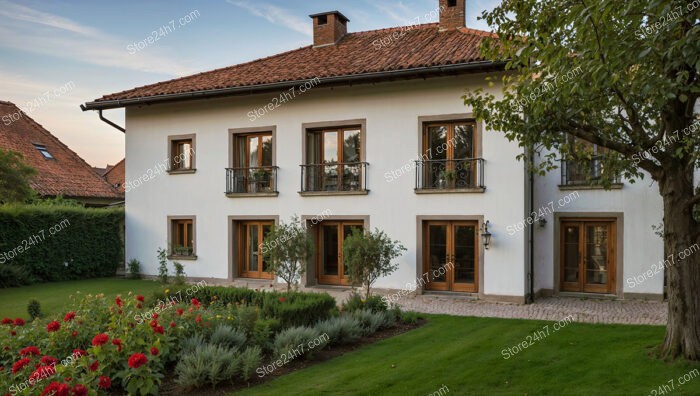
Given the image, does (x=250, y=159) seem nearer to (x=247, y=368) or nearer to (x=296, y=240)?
(x=296, y=240)

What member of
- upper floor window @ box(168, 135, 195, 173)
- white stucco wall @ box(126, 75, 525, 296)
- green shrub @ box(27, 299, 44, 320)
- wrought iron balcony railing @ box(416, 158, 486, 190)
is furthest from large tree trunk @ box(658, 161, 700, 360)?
upper floor window @ box(168, 135, 195, 173)

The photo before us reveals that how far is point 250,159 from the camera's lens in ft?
52.3

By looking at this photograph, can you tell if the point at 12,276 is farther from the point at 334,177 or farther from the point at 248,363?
the point at 248,363

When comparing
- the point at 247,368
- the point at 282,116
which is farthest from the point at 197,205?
the point at 247,368

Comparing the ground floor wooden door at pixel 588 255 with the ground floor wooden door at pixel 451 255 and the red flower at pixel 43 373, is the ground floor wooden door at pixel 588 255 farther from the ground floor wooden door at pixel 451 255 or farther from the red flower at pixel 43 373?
the red flower at pixel 43 373

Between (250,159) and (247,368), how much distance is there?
10416mm

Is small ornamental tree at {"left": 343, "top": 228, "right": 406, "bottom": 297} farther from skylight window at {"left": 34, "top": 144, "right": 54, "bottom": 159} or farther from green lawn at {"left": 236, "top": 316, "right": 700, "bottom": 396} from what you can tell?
skylight window at {"left": 34, "top": 144, "right": 54, "bottom": 159}

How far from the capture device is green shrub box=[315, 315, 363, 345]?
7.87 metres

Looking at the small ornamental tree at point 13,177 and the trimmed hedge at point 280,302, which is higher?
the small ornamental tree at point 13,177

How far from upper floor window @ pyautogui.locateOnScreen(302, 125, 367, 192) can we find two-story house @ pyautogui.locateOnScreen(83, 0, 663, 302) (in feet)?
0.14

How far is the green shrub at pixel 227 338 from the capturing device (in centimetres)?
683

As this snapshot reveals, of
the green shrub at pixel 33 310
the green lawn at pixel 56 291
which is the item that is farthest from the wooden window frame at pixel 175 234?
the green shrub at pixel 33 310

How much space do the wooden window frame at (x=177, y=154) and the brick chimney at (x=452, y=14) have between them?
28.2 ft

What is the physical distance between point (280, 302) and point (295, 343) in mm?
1428
